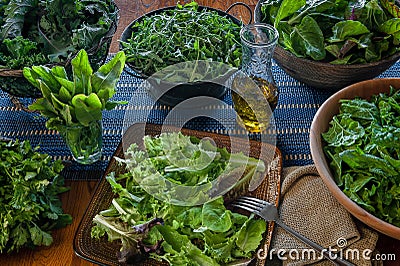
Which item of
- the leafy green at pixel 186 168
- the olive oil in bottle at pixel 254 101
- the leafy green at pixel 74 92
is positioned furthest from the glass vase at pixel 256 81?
the leafy green at pixel 74 92

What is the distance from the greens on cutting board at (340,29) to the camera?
1069 millimetres

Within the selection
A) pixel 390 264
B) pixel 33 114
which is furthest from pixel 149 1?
pixel 390 264

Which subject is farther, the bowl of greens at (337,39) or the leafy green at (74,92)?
the bowl of greens at (337,39)

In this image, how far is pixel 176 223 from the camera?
86 cm

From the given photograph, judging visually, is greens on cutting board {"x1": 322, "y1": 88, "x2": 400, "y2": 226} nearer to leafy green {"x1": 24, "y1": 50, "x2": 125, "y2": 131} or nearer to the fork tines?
the fork tines

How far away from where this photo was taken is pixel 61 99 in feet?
3.11

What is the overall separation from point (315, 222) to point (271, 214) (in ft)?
0.29

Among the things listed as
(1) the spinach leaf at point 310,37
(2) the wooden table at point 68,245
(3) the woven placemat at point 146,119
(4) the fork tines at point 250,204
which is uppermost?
(1) the spinach leaf at point 310,37

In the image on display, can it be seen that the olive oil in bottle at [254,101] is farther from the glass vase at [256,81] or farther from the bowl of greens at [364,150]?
the bowl of greens at [364,150]

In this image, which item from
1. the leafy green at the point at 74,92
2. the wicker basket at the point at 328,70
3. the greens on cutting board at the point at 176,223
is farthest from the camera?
the wicker basket at the point at 328,70

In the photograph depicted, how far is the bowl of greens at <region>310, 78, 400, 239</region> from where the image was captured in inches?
33.0

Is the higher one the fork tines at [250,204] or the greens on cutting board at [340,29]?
the greens on cutting board at [340,29]

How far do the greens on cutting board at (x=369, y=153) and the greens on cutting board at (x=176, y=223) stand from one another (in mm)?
175

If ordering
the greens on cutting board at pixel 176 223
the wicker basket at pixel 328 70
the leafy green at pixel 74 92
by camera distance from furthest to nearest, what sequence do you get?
the wicker basket at pixel 328 70 → the leafy green at pixel 74 92 → the greens on cutting board at pixel 176 223
